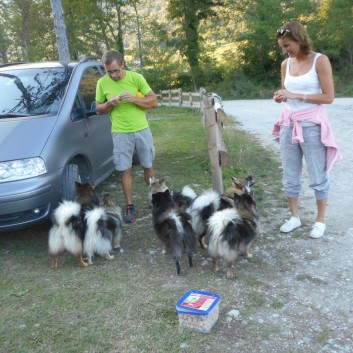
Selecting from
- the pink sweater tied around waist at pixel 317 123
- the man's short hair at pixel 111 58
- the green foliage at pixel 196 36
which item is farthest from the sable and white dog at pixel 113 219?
the green foliage at pixel 196 36

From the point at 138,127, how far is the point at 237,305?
266 centimetres

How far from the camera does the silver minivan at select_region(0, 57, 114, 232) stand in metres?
4.27

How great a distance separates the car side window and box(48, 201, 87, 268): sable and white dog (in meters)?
2.00

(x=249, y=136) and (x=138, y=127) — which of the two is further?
(x=249, y=136)

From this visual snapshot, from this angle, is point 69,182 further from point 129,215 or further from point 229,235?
point 229,235

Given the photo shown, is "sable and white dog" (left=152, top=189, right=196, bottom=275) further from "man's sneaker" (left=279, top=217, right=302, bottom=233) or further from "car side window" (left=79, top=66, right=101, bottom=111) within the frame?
"car side window" (left=79, top=66, right=101, bottom=111)

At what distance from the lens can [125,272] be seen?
4152 millimetres

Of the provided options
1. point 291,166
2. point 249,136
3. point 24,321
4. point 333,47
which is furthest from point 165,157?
point 333,47

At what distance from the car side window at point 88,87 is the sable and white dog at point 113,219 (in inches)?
62.1

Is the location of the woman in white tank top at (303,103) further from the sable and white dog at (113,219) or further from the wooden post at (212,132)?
the sable and white dog at (113,219)

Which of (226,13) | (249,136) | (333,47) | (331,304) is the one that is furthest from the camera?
(226,13)

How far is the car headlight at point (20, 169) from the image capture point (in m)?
4.24

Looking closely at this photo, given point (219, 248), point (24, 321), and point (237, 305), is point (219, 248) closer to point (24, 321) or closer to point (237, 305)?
point (237, 305)

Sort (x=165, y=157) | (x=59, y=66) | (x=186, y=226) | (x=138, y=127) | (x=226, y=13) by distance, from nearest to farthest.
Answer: (x=186, y=226), (x=138, y=127), (x=59, y=66), (x=165, y=157), (x=226, y=13)
